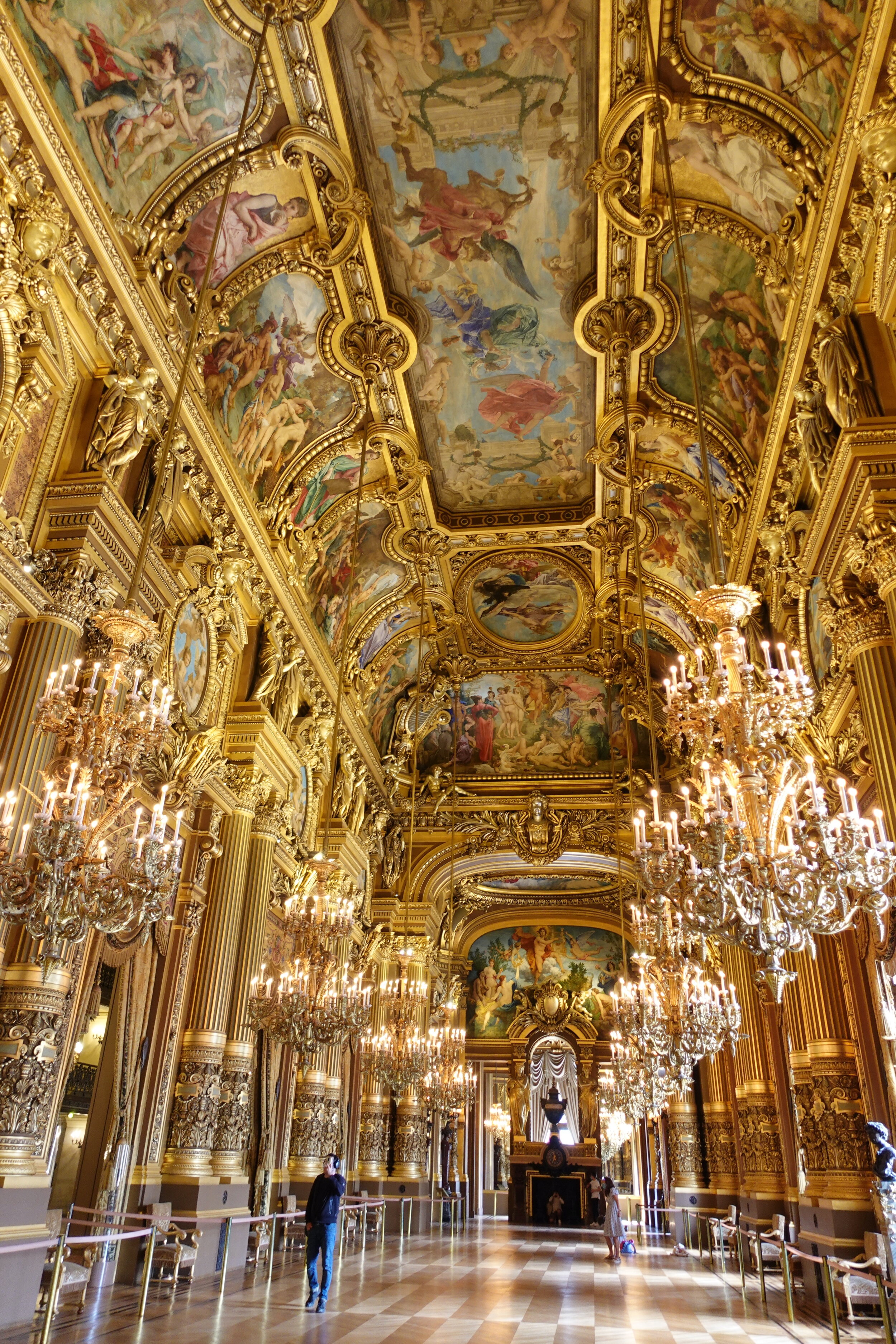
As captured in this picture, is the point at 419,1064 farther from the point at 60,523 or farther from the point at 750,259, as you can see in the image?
the point at 750,259

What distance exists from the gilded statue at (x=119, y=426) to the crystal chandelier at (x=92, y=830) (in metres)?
2.62

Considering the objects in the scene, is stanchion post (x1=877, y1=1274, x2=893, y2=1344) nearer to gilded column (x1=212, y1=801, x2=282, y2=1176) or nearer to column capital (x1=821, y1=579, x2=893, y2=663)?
column capital (x1=821, y1=579, x2=893, y2=663)

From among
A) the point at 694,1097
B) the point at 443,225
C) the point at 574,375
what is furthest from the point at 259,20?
the point at 694,1097

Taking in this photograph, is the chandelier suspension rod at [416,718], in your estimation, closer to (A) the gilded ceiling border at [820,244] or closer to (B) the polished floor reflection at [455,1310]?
(B) the polished floor reflection at [455,1310]

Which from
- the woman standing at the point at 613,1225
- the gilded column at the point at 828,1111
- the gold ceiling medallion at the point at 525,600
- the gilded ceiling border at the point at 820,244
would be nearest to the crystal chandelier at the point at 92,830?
the gilded ceiling border at the point at 820,244

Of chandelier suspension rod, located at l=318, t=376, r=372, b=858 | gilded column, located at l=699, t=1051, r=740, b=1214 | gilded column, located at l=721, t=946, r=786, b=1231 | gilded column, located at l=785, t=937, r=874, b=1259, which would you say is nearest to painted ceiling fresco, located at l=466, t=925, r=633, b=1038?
gilded column, located at l=699, t=1051, r=740, b=1214

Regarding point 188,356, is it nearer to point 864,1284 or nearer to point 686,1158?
point 864,1284

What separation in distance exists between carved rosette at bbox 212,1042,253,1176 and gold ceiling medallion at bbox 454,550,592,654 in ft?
29.5

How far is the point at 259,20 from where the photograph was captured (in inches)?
326

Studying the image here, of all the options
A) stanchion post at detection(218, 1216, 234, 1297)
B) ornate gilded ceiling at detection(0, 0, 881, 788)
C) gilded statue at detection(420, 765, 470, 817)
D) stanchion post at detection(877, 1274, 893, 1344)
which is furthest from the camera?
gilded statue at detection(420, 765, 470, 817)

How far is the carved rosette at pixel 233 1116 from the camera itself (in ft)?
34.9

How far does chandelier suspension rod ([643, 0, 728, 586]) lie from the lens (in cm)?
642

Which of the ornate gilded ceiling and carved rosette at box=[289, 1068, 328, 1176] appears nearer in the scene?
the ornate gilded ceiling

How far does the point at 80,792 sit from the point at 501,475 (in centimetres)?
1023
